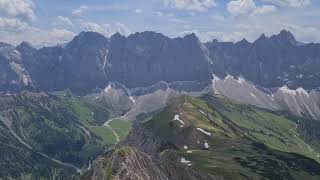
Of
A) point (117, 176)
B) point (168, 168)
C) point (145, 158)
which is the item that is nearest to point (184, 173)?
point (168, 168)

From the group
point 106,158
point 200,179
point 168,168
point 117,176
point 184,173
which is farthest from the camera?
point 200,179

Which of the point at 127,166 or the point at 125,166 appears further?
the point at 127,166

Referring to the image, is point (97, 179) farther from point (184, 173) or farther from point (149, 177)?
point (184, 173)

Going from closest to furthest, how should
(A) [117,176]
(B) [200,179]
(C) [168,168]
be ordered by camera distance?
(A) [117,176], (C) [168,168], (B) [200,179]

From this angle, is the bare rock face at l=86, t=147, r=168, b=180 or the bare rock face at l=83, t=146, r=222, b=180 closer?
the bare rock face at l=86, t=147, r=168, b=180

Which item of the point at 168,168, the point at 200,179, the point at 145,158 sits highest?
the point at 145,158

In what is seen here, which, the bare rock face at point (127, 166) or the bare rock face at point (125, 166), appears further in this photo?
the bare rock face at point (127, 166)

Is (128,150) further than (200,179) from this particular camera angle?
No

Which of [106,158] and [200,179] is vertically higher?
[106,158]

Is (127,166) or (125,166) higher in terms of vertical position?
(125,166)
